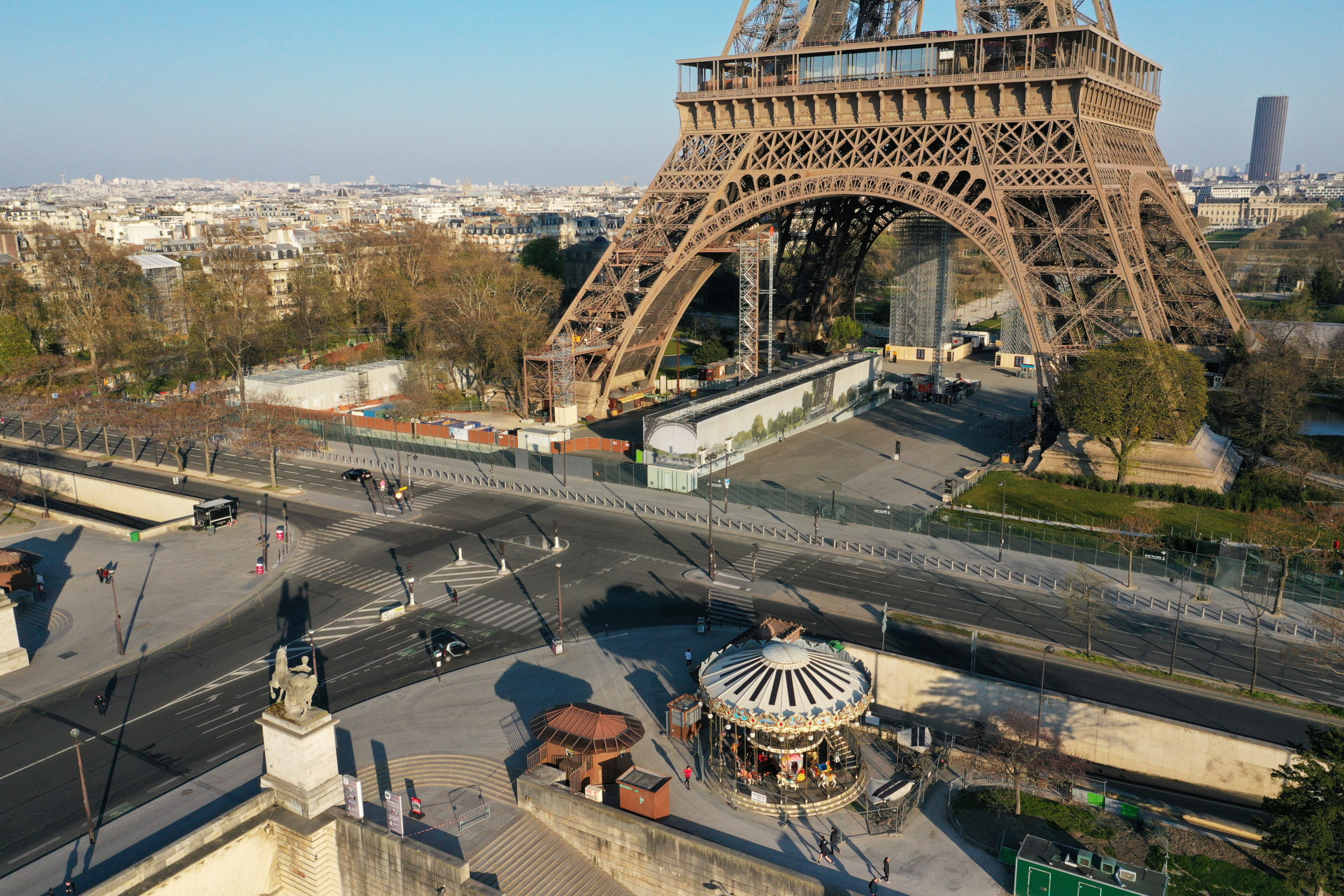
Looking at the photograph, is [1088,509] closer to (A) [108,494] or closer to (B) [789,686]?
(B) [789,686]

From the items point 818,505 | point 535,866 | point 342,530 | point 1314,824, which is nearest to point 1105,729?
point 1314,824

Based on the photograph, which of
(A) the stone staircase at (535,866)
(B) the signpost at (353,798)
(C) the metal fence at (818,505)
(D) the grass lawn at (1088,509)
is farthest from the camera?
(C) the metal fence at (818,505)

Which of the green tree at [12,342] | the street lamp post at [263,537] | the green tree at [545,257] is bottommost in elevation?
the street lamp post at [263,537]

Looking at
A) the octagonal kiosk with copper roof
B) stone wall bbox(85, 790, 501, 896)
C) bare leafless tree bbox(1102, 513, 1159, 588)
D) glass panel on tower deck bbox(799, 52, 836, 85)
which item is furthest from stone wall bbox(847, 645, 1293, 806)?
glass panel on tower deck bbox(799, 52, 836, 85)

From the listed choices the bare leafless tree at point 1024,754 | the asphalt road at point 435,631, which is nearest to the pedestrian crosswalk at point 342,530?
the asphalt road at point 435,631

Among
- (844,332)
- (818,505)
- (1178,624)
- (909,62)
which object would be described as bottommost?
(818,505)

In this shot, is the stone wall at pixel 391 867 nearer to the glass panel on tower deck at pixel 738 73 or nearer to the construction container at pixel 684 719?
the construction container at pixel 684 719
